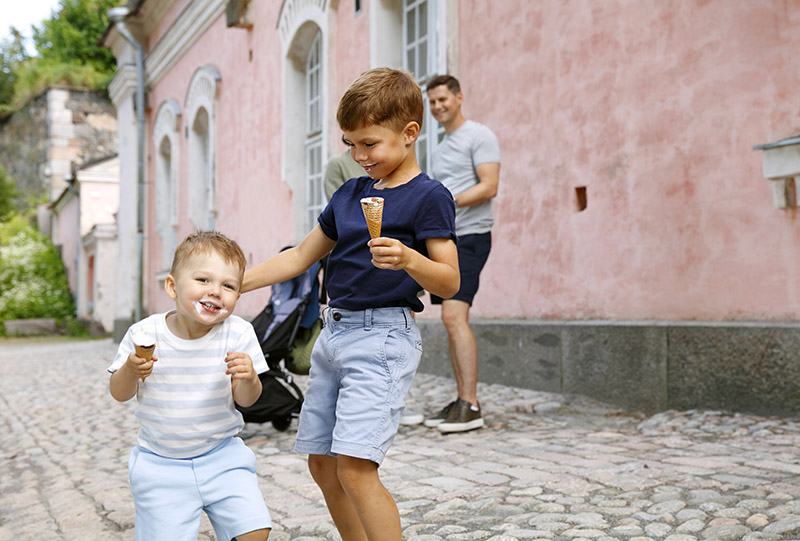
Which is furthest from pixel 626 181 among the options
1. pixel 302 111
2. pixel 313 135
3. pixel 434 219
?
pixel 302 111

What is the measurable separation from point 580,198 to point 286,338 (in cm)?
252

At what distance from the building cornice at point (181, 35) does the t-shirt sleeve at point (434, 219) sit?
39.0ft

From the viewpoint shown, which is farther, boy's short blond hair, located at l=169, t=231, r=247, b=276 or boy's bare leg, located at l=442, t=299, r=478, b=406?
boy's bare leg, located at l=442, t=299, r=478, b=406

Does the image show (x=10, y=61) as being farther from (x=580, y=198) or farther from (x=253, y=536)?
(x=253, y=536)

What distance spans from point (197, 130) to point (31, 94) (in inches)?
636

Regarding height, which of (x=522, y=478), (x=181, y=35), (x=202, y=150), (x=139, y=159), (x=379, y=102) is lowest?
(x=522, y=478)

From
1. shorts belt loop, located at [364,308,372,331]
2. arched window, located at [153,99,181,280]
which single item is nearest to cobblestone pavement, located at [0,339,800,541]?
shorts belt loop, located at [364,308,372,331]

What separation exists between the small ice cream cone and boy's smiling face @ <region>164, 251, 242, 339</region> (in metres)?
0.15

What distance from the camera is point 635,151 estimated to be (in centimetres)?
580

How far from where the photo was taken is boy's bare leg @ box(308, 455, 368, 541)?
2.42 metres

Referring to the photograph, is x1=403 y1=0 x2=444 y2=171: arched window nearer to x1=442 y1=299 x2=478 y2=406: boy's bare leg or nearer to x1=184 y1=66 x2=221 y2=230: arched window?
x1=442 y1=299 x2=478 y2=406: boy's bare leg

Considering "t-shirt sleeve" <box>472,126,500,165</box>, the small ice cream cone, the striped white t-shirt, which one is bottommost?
the striped white t-shirt

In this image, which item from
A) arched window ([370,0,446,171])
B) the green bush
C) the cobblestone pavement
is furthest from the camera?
the green bush

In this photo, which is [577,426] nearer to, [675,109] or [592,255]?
[592,255]
